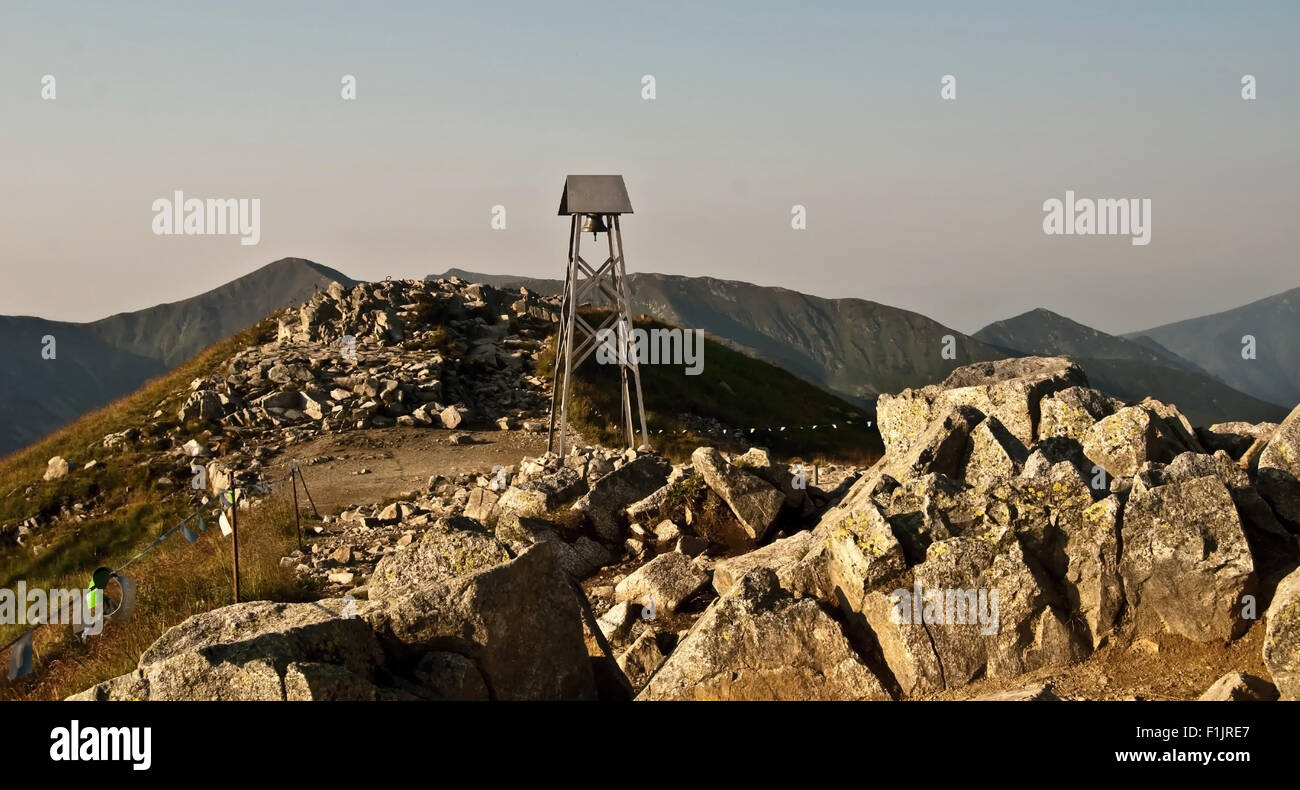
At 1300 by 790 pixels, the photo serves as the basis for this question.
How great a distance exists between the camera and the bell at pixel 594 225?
2664cm

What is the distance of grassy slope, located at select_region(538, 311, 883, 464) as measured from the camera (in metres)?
37.2

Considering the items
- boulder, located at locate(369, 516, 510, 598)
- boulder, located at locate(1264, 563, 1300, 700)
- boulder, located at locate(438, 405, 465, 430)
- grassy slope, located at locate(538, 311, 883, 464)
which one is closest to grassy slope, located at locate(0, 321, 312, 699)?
boulder, located at locate(369, 516, 510, 598)

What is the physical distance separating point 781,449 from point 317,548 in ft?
74.9

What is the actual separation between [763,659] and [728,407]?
3553 centimetres

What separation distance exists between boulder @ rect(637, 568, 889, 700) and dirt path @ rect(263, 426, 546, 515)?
17.9 meters

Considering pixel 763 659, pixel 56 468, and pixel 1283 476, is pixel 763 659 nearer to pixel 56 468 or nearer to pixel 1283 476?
pixel 1283 476

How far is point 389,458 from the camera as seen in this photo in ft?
104

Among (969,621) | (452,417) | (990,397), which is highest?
(990,397)

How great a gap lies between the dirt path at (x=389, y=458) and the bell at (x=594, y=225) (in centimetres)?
772

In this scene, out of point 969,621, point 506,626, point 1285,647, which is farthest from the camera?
point 969,621
